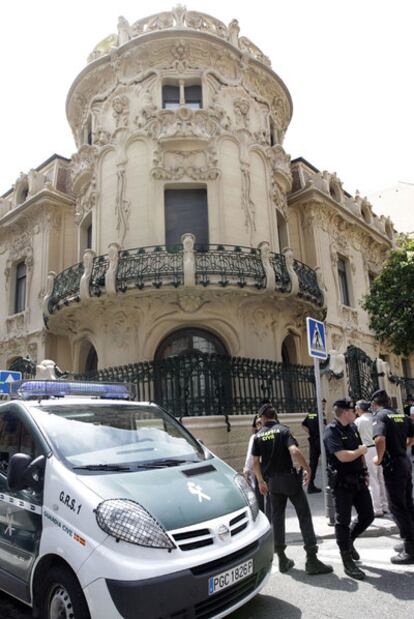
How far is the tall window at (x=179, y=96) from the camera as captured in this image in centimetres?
1652

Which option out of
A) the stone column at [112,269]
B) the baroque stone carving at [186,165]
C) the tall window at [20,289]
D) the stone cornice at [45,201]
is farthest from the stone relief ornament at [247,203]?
the tall window at [20,289]

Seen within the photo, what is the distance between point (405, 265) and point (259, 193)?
5.59 meters

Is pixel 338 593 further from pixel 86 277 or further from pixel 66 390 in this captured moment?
pixel 86 277

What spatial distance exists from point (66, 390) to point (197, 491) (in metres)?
2.02

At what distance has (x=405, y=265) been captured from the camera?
54.4ft

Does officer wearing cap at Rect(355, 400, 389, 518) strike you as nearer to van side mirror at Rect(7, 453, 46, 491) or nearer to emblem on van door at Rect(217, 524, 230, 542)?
emblem on van door at Rect(217, 524, 230, 542)

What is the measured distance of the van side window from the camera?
4.12 metres

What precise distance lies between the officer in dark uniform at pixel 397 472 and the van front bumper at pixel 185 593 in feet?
7.38

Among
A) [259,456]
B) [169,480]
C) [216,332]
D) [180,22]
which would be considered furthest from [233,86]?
[169,480]

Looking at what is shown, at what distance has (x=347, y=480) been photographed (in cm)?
491

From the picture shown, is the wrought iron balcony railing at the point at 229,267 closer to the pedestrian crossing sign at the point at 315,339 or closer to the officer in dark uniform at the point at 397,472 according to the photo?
the pedestrian crossing sign at the point at 315,339

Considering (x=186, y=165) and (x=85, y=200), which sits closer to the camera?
(x=186, y=165)

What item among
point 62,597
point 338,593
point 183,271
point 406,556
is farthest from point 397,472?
point 183,271

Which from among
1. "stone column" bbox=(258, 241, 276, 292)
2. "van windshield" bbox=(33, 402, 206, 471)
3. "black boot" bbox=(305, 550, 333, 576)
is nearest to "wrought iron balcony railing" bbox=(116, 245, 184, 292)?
"stone column" bbox=(258, 241, 276, 292)
